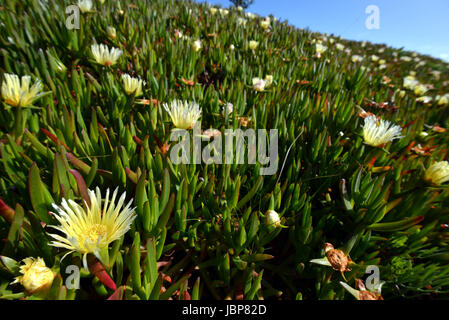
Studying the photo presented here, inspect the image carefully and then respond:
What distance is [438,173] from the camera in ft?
2.43

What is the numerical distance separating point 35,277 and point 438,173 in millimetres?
1108

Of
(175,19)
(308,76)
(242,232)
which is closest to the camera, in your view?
(242,232)

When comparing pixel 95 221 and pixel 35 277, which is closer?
pixel 35 277

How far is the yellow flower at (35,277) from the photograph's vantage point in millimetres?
458

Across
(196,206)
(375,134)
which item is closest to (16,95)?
(196,206)

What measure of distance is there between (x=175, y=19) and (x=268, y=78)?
70.0 inches

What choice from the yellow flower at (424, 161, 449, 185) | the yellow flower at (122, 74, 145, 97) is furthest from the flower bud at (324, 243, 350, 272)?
the yellow flower at (122, 74, 145, 97)

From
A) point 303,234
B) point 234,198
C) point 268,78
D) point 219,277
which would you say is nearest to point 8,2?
point 268,78

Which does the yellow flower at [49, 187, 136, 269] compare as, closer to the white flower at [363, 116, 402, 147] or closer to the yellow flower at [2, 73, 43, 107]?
the yellow flower at [2, 73, 43, 107]

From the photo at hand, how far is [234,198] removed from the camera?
75 cm

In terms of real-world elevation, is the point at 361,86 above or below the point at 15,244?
above

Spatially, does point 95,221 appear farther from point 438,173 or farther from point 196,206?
point 438,173

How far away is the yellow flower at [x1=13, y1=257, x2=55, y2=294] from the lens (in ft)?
1.50
